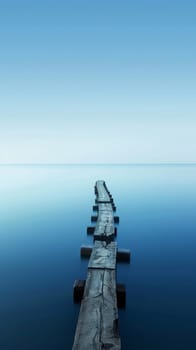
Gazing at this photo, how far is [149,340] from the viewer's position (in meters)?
4.61

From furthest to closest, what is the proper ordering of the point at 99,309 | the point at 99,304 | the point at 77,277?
1. the point at 77,277
2. the point at 99,304
3. the point at 99,309

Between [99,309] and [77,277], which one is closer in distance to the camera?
[99,309]

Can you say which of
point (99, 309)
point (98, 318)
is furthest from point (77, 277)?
point (98, 318)

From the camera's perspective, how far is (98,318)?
385 cm

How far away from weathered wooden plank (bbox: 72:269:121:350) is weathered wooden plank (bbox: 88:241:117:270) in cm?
50

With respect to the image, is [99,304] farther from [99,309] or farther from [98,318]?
[98,318]

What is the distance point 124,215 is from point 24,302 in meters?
11.0

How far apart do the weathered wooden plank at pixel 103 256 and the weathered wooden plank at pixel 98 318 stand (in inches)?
19.9

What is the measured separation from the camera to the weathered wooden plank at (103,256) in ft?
18.8

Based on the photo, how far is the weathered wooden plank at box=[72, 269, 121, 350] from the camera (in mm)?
3362

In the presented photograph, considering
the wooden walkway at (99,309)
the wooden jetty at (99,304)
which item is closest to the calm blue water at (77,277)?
the wooden jetty at (99,304)

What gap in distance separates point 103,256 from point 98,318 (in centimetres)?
247

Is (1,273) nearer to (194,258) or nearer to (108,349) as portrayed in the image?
(108,349)

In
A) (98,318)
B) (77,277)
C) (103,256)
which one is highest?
(103,256)
